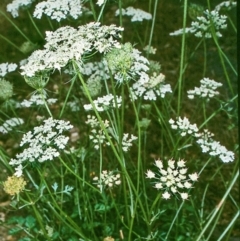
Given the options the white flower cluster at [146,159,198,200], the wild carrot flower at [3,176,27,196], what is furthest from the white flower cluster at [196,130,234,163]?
the wild carrot flower at [3,176,27,196]

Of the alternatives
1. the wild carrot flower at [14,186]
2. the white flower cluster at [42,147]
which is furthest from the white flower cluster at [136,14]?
the wild carrot flower at [14,186]

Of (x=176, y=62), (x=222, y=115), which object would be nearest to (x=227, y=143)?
(x=222, y=115)

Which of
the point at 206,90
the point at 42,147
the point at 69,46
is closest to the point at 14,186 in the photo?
the point at 42,147

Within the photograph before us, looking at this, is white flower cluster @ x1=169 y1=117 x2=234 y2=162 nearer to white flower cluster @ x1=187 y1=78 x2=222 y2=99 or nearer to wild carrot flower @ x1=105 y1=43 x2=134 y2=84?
white flower cluster @ x1=187 y1=78 x2=222 y2=99

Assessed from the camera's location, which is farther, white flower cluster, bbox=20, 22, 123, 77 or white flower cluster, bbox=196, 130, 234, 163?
white flower cluster, bbox=196, 130, 234, 163

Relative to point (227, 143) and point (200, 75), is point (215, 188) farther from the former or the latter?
point (200, 75)

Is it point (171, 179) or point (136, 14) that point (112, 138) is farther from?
point (171, 179)

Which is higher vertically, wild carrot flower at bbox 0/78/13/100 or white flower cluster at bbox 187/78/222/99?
white flower cluster at bbox 187/78/222/99
